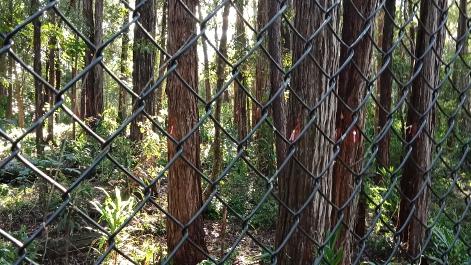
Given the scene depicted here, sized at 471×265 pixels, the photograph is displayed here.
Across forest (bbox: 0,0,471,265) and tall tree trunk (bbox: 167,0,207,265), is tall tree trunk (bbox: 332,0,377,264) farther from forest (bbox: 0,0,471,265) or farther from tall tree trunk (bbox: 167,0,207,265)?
tall tree trunk (bbox: 167,0,207,265)

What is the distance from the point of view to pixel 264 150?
10.4m

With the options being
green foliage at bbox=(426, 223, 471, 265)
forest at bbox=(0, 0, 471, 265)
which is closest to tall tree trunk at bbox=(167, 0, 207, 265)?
forest at bbox=(0, 0, 471, 265)

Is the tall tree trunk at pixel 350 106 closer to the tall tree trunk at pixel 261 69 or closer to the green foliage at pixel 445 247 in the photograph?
the green foliage at pixel 445 247

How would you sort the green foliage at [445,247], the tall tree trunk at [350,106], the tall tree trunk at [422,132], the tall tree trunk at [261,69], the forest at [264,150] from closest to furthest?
the forest at [264,150]
the tall tree trunk at [350,106]
the tall tree trunk at [422,132]
the green foliage at [445,247]
the tall tree trunk at [261,69]

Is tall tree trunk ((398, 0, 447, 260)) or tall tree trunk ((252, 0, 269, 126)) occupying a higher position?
tall tree trunk ((252, 0, 269, 126))

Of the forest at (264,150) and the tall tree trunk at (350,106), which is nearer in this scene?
the forest at (264,150)

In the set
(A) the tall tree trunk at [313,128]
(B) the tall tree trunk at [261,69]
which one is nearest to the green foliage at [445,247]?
(B) the tall tree trunk at [261,69]

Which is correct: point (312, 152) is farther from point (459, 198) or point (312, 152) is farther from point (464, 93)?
point (459, 198)

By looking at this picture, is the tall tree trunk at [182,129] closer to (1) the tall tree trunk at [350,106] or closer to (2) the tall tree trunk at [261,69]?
(1) the tall tree trunk at [350,106]

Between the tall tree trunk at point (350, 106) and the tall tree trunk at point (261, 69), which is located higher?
the tall tree trunk at point (261, 69)

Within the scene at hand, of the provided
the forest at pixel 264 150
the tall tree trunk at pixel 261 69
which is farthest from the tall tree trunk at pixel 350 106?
the tall tree trunk at pixel 261 69

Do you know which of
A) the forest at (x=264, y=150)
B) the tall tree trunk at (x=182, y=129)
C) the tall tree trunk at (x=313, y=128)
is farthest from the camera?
the tall tree trunk at (x=182, y=129)

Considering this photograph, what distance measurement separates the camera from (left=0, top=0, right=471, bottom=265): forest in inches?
51.4

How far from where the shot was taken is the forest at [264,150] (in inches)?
51.4
